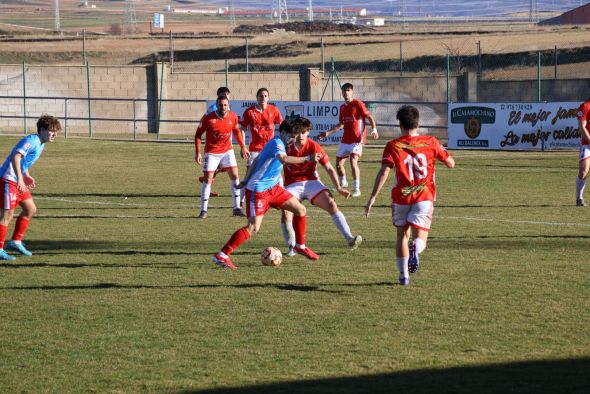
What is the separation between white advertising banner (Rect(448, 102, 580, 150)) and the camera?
94.8 ft

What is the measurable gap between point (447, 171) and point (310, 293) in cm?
1442

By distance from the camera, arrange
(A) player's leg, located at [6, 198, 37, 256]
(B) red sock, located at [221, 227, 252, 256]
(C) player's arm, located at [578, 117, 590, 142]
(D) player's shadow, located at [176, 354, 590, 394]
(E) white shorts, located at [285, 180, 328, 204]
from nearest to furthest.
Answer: (D) player's shadow, located at [176, 354, 590, 394], (B) red sock, located at [221, 227, 252, 256], (E) white shorts, located at [285, 180, 328, 204], (A) player's leg, located at [6, 198, 37, 256], (C) player's arm, located at [578, 117, 590, 142]

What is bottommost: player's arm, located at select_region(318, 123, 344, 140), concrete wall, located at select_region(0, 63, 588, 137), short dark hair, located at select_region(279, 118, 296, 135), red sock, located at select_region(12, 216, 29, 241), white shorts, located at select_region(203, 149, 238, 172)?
red sock, located at select_region(12, 216, 29, 241)

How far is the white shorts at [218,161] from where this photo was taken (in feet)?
55.6

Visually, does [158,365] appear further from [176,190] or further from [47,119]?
[176,190]

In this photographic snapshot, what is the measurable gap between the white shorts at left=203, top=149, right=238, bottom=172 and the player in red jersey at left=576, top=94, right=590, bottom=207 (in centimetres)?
572

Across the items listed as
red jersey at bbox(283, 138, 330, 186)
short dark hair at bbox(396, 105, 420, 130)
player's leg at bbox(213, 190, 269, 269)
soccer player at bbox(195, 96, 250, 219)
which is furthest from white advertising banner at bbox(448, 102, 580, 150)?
short dark hair at bbox(396, 105, 420, 130)

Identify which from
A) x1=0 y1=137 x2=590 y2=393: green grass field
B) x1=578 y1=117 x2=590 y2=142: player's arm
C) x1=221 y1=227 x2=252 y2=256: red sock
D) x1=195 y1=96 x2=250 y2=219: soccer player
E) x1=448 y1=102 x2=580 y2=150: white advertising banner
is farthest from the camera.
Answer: x1=448 y1=102 x2=580 y2=150: white advertising banner

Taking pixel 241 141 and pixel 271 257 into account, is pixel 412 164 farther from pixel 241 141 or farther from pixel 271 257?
pixel 241 141

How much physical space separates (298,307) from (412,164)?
1808 mm

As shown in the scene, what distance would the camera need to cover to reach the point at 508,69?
→ 174ft

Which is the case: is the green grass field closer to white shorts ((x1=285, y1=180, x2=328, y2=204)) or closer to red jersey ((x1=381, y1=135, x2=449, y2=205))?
white shorts ((x1=285, y1=180, x2=328, y2=204))

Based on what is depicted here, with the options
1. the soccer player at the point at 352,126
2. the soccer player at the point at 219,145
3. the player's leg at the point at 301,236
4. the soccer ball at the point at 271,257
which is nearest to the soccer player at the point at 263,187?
the soccer ball at the point at 271,257

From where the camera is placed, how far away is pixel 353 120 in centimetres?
2031
